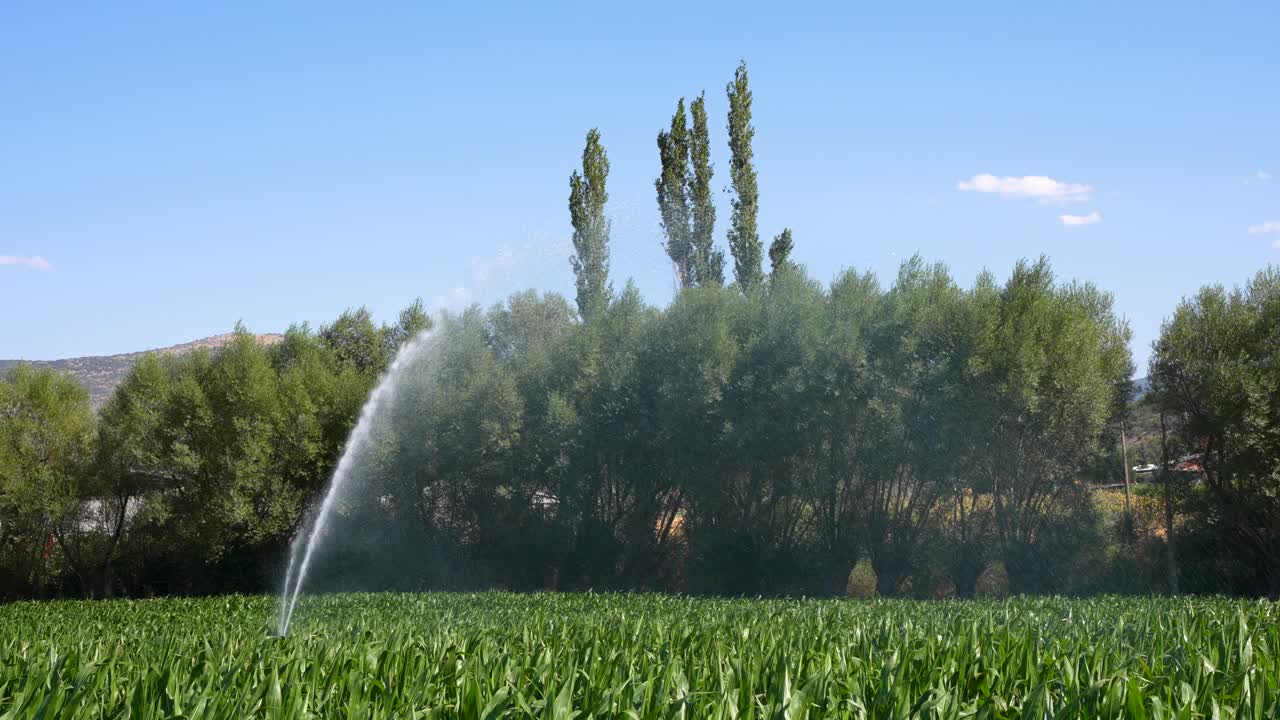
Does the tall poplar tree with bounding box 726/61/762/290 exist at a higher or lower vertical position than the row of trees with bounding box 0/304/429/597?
higher

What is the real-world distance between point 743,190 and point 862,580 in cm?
1255

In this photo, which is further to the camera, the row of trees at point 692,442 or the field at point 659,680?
the row of trees at point 692,442

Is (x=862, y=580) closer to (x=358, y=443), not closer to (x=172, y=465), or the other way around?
(x=358, y=443)

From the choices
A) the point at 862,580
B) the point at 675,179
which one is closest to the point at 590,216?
the point at 675,179

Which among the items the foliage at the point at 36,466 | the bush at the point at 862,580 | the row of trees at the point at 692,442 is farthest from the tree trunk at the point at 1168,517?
the foliage at the point at 36,466

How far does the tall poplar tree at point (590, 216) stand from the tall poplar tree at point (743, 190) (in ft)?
13.5

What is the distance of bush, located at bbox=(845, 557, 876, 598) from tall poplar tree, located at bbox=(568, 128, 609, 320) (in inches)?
434

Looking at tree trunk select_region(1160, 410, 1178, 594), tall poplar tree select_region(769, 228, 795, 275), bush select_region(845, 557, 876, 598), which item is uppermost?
tall poplar tree select_region(769, 228, 795, 275)

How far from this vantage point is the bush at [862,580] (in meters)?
29.4

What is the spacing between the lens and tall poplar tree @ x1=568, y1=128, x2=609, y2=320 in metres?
32.3

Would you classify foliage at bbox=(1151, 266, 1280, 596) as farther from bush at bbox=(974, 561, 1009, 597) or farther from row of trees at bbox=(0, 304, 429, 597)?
row of trees at bbox=(0, 304, 429, 597)

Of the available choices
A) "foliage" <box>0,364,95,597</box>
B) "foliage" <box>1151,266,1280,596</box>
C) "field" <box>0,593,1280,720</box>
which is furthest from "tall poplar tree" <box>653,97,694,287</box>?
"field" <box>0,593,1280,720</box>

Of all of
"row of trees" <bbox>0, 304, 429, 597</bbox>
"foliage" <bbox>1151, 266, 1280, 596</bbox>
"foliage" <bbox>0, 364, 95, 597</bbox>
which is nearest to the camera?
Result: "foliage" <bbox>1151, 266, 1280, 596</bbox>

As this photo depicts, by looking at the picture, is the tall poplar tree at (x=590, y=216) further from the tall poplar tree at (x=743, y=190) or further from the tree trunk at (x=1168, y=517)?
the tree trunk at (x=1168, y=517)
